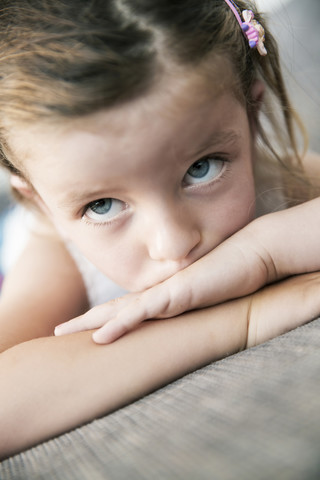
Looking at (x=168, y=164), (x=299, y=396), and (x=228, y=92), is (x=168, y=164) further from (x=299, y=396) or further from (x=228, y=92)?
A: (x=299, y=396)

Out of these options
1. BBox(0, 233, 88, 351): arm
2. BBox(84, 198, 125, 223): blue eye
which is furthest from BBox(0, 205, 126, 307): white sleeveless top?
BBox(84, 198, 125, 223): blue eye

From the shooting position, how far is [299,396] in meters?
0.40

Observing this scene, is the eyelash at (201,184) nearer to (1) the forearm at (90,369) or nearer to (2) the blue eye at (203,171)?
(2) the blue eye at (203,171)

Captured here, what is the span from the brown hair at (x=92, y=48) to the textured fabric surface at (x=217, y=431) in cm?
35

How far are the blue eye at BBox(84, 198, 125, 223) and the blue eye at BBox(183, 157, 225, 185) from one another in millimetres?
103

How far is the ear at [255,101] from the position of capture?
0.86 m

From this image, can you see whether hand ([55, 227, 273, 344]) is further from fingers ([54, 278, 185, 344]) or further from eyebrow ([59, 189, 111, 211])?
eyebrow ([59, 189, 111, 211])

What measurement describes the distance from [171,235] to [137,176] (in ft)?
0.30

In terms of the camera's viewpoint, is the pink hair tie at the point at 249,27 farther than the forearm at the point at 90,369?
Yes

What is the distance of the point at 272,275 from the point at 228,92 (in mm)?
269

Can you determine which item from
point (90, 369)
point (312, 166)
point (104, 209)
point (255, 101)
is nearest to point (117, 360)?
point (90, 369)

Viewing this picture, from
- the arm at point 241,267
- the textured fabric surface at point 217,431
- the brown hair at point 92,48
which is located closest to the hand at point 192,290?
the arm at point 241,267

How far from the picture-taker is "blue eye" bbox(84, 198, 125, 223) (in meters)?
0.72

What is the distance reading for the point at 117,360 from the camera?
1.94 ft
